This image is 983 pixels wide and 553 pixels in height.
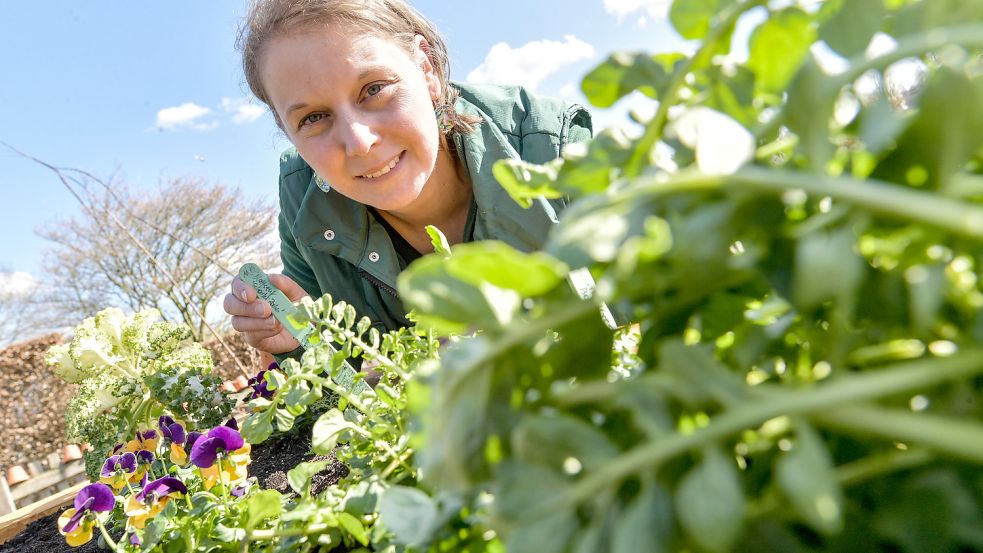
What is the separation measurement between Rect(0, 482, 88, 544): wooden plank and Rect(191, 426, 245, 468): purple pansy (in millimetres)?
1083

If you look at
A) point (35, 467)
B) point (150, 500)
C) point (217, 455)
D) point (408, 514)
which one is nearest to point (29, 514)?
point (150, 500)

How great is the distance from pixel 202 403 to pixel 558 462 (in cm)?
205

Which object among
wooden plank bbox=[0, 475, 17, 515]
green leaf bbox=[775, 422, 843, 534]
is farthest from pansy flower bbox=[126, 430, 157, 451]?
wooden plank bbox=[0, 475, 17, 515]

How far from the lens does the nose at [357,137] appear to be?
63.2 inches

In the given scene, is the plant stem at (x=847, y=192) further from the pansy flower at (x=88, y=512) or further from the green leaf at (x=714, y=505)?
the pansy flower at (x=88, y=512)

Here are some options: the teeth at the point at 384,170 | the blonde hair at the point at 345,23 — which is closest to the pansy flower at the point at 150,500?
the teeth at the point at 384,170

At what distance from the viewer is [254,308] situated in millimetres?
1718

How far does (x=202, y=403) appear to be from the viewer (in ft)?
6.49

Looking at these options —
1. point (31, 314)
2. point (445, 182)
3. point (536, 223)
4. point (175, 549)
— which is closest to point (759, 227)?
point (175, 549)

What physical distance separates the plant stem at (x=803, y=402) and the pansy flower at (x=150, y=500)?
3.63 ft

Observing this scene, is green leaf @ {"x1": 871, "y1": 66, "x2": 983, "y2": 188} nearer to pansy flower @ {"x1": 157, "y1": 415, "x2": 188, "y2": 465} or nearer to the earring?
pansy flower @ {"x1": 157, "y1": 415, "x2": 188, "y2": 465}

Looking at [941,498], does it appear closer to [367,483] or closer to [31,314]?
[367,483]

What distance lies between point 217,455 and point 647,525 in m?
1.08

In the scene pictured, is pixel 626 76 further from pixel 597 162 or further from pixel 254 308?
pixel 254 308
